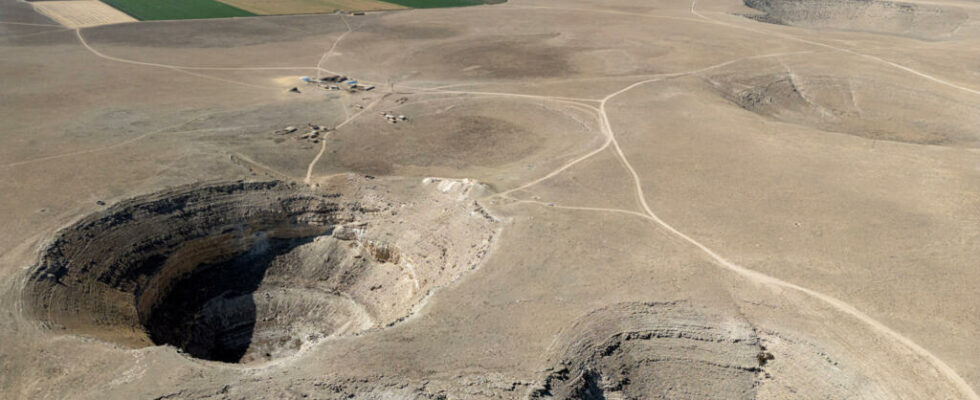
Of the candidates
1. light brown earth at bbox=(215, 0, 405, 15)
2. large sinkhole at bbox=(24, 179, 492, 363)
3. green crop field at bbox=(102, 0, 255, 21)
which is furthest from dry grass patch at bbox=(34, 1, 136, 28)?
large sinkhole at bbox=(24, 179, 492, 363)

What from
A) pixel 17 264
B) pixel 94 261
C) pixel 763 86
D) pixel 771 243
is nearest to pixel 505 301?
pixel 771 243

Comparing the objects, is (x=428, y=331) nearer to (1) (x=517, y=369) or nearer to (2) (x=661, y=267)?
(1) (x=517, y=369)

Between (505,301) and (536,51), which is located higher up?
(536,51)

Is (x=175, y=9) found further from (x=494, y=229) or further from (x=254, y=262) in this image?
(x=494, y=229)

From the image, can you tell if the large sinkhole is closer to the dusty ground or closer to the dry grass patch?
the dusty ground

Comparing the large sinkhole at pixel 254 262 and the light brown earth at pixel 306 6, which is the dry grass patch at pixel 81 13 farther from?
the large sinkhole at pixel 254 262

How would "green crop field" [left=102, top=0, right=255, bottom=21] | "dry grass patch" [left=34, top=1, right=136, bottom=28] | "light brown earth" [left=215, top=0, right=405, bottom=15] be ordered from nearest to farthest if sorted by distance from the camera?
"dry grass patch" [left=34, top=1, right=136, bottom=28] → "green crop field" [left=102, top=0, right=255, bottom=21] → "light brown earth" [left=215, top=0, right=405, bottom=15]
